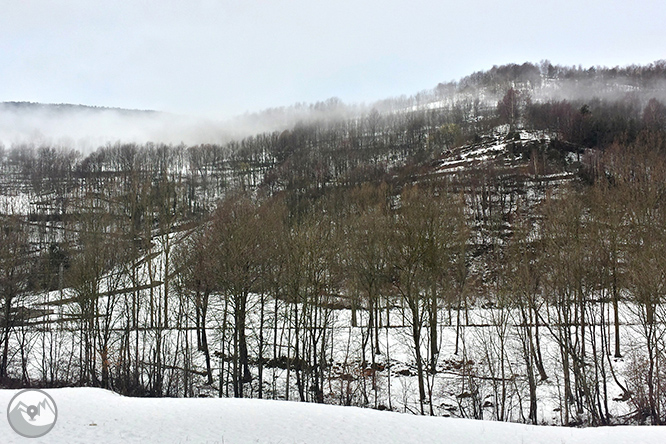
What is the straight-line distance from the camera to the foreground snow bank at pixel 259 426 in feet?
34.4

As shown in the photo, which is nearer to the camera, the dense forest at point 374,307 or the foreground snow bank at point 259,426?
the foreground snow bank at point 259,426

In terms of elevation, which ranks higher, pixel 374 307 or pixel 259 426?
pixel 259 426

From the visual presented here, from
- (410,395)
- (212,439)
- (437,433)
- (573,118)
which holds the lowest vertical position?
(410,395)

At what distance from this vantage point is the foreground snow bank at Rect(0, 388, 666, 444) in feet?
34.4

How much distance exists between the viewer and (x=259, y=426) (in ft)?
38.8

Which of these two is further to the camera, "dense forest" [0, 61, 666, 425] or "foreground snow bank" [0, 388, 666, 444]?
"dense forest" [0, 61, 666, 425]

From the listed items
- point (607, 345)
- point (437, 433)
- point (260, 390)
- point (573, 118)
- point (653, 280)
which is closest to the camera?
point (437, 433)

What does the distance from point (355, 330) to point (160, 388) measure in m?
14.7

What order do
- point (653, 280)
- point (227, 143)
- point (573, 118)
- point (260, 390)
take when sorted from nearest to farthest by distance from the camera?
1. point (653, 280)
2. point (260, 390)
3. point (573, 118)
4. point (227, 143)

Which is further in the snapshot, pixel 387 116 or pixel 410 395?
pixel 387 116

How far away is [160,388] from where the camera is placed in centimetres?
2123

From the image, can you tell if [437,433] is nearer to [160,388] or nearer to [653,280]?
[653,280]

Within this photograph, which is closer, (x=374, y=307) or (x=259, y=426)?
(x=259, y=426)

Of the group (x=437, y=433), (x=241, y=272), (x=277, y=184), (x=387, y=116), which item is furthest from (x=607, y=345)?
(x=387, y=116)
